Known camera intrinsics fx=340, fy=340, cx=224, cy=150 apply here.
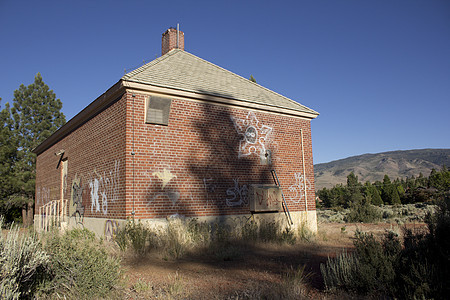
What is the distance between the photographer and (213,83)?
12.7 metres

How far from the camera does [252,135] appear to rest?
12594mm

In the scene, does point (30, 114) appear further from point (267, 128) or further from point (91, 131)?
point (267, 128)

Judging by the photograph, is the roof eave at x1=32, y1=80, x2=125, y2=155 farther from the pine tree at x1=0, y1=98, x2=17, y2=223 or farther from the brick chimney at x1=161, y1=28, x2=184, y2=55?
the pine tree at x1=0, y1=98, x2=17, y2=223

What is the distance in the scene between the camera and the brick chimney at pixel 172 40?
1525 cm

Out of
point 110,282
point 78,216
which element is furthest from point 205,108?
point 110,282

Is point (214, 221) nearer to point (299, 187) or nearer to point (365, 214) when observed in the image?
point (299, 187)

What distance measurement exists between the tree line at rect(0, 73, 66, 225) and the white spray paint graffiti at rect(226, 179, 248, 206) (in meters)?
18.1

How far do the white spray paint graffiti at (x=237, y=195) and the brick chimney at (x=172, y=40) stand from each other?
285 inches

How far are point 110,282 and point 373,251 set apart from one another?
4042 millimetres

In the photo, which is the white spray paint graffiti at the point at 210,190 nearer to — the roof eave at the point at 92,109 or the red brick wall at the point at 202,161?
the red brick wall at the point at 202,161

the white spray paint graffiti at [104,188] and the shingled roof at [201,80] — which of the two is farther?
the shingled roof at [201,80]

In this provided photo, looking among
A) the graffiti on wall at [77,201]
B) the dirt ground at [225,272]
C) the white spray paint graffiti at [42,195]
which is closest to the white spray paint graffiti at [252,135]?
the dirt ground at [225,272]

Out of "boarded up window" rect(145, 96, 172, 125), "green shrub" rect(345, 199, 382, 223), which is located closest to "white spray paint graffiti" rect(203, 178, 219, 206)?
"boarded up window" rect(145, 96, 172, 125)

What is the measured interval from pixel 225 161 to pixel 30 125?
19988 millimetres
